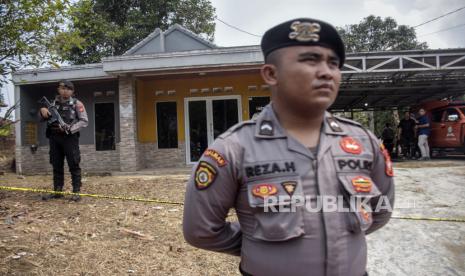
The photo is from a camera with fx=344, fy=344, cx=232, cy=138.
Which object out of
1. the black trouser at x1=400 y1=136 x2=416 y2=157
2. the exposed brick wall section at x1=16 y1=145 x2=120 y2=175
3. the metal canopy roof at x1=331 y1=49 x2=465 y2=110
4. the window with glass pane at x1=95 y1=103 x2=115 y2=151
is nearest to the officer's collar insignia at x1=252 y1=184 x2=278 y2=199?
the metal canopy roof at x1=331 y1=49 x2=465 y2=110

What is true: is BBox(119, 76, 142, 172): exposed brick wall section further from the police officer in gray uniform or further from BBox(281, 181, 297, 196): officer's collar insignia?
BBox(281, 181, 297, 196): officer's collar insignia

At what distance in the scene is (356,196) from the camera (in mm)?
1288

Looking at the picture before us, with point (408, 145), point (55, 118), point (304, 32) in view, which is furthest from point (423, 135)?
point (304, 32)

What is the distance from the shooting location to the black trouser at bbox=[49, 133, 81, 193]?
210 inches

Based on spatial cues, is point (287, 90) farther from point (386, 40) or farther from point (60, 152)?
point (386, 40)

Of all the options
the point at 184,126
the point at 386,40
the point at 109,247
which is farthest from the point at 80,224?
the point at 386,40

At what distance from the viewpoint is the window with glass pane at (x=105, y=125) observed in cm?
1170

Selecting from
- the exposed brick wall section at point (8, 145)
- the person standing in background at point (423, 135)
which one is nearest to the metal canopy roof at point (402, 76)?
the person standing in background at point (423, 135)

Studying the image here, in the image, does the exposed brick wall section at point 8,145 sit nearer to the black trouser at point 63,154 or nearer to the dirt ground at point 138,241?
the dirt ground at point 138,241

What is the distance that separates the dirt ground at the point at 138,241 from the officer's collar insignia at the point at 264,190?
2.44m

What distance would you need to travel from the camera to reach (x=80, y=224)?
440 cm

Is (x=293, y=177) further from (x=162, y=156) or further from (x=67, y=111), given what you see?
(x=162, y=156)

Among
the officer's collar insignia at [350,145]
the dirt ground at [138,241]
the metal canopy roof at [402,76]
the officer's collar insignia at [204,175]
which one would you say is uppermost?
the metal canopy roof at [402,76]

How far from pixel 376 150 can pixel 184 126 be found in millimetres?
10127
